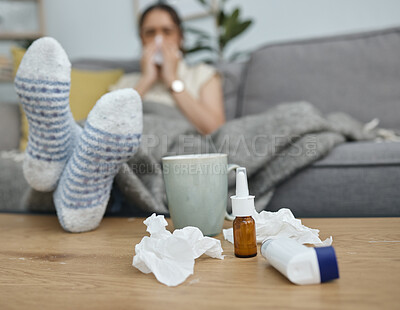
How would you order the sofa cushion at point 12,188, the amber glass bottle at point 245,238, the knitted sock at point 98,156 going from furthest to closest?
1. the sofa cushion at point 12,188
2. the knitted sock at point 98,156
3. the amber glass bottle at point 245,238

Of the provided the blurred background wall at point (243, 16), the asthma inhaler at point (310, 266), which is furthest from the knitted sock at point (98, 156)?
the blurred background wall at point (243, 16)

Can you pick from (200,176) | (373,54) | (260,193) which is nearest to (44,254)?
(200,176)

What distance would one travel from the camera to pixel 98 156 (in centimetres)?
50

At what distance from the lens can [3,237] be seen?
0.55 m

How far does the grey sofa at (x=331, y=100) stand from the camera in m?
0.80

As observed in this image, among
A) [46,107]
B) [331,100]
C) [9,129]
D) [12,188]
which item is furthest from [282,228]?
[9,129]

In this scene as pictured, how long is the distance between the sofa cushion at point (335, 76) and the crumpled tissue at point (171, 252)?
38.8 inches

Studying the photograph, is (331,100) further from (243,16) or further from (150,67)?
(243,16)

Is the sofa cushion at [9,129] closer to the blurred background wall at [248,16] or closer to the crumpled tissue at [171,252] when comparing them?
the blurred background wall at [248,16]

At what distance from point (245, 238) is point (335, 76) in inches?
40.7

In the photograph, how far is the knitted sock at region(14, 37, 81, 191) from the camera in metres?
0.51

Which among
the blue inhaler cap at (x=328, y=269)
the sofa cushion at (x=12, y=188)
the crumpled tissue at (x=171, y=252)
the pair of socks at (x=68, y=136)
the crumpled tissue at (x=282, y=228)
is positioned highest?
the pair of socks at (x=68, y=136)

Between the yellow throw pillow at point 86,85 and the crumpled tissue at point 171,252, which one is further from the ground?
the yellow throw pillow at point 86,85

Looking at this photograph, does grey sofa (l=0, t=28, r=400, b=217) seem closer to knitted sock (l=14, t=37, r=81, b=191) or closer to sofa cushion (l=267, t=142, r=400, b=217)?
sofa cushion (l=267, t=142, r=400, b=217)
